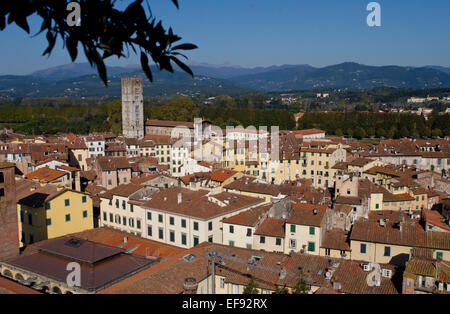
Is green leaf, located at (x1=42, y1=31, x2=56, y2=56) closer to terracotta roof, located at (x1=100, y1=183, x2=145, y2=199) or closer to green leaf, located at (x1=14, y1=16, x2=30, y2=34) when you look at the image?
green leaf, located at (x1=14, y1=16, x2=30, y2=34)

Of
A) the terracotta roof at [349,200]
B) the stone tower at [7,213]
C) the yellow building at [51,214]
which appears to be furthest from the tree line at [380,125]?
the stone tower at [7,213]

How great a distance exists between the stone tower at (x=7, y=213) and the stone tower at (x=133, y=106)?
52365 mm

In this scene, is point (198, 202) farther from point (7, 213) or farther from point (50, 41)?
point (50, 41)

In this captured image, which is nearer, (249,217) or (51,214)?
(249,217)

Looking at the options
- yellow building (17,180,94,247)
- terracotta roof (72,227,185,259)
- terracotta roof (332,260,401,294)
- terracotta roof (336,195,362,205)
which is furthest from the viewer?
terracotta roof (336,195,362,205)

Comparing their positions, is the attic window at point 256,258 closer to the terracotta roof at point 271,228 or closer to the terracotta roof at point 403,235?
the terracotta roof at point 271,228

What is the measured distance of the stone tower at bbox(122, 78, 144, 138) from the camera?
68.9m

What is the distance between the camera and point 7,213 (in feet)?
55.8

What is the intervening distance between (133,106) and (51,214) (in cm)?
4868

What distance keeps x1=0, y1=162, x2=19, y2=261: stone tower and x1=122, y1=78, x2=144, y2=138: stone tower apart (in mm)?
52365

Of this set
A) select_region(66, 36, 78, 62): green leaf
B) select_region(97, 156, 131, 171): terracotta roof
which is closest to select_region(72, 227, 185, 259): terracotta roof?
select_region(97, 156, 131, 171): terracotta roof

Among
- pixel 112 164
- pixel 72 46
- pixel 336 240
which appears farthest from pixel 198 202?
pixel 72 46
